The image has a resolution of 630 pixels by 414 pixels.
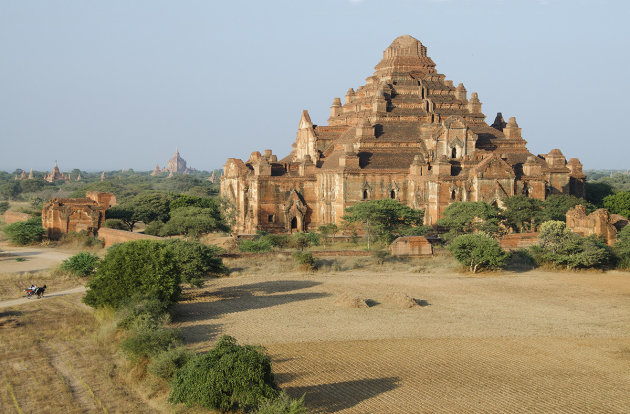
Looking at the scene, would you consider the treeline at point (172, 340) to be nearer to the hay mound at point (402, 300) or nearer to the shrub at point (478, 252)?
the hay mound at point (402, 300)

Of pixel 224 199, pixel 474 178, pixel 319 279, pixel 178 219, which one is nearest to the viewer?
pixel 319 279

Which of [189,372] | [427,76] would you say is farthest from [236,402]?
[427,76]

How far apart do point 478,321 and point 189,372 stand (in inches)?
442

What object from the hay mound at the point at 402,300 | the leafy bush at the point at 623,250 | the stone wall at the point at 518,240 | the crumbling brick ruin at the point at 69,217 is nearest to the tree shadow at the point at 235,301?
the hay mound at the point at 402,300

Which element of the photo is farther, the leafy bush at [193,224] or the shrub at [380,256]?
the leafy bush at [193,224]

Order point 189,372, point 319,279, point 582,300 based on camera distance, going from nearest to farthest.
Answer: point 189,372 < point 582,300 < point 319,279

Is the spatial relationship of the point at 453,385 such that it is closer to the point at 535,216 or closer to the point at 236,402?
the point at 236,402

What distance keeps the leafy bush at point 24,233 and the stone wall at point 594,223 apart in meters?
31.8

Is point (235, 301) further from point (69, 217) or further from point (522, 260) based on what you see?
point (69, 217)

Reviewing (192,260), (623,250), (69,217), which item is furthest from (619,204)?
(69,217)

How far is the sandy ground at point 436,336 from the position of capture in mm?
17094

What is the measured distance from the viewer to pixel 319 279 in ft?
107

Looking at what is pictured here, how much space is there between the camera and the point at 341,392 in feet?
56.6

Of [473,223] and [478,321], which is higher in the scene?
[473,223]
